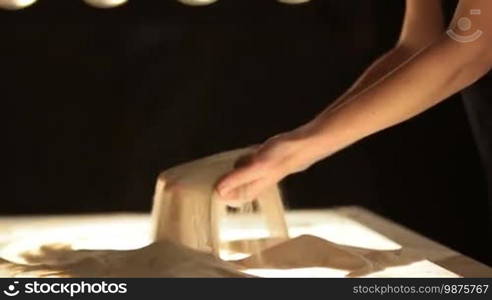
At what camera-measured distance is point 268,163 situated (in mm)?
660

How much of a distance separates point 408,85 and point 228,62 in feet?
0.58

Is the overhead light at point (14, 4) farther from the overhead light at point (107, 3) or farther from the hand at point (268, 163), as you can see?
the hand at point (268, 163)

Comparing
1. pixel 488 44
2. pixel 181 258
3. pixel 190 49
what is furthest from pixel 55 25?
pixel 488 44

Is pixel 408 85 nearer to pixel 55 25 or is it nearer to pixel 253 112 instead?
pixel 253 112

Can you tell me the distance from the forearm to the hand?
11mm

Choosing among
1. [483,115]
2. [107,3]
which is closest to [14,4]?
[107,3]

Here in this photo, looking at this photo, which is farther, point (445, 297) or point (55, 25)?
point (55, 25)

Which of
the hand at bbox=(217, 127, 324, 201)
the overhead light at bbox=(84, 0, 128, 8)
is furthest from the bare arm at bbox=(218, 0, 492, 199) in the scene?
the overhead light at bbox=(84, 0, 128, 8)

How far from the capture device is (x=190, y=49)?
719 millimetres

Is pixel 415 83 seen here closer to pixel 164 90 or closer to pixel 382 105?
pixel 382 105

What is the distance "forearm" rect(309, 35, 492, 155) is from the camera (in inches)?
25.3

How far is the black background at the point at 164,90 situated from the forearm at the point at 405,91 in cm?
4

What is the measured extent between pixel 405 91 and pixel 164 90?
22 centimetres

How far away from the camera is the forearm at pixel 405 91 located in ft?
2.11
